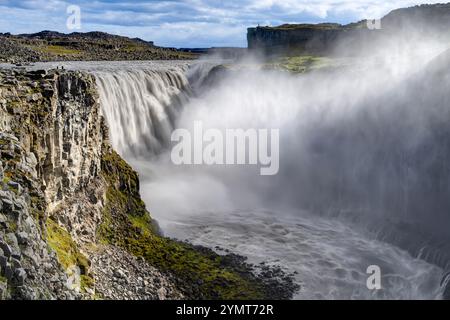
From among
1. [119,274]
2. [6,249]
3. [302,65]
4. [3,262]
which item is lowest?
[119,274]

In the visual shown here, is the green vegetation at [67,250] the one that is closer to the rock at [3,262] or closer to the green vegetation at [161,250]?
the green vegetation at [161,250]

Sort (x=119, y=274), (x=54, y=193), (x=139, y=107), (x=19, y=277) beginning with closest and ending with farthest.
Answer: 1. (x=19, y=277)
2. (x=119, y=274)
3. (x=54, y=193)
4. (x=139, y=107)

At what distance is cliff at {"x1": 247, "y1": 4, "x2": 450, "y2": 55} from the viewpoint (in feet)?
246

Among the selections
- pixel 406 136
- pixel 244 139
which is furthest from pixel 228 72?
pixel 406 136


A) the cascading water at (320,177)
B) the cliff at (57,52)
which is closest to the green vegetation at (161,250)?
the cascading water at (320,177)

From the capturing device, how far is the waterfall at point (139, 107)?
47.8m

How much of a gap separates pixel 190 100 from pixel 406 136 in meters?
30.1

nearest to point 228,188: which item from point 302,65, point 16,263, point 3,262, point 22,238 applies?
point 302,65

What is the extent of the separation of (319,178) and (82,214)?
2700 centimetres

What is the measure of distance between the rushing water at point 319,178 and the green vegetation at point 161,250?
3103 mm

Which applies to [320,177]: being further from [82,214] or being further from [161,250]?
[82,214]

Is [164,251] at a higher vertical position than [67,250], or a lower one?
lower

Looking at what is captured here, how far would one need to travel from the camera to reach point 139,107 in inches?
2076

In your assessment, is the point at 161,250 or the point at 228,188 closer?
the point at 161,250
